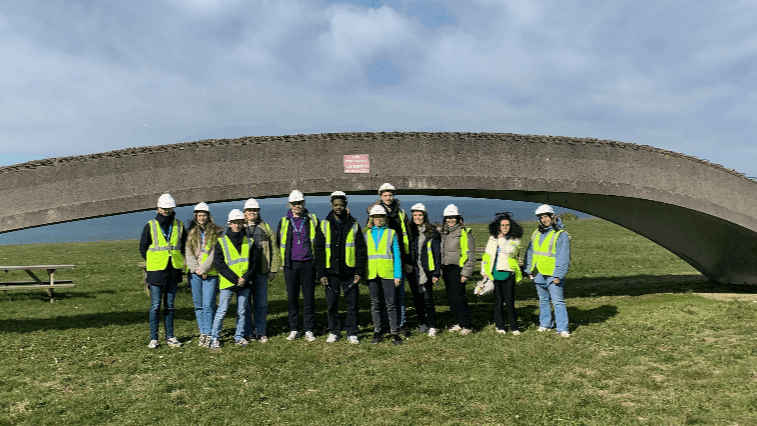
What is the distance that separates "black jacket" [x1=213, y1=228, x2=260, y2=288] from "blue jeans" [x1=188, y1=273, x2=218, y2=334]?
269 millimetres

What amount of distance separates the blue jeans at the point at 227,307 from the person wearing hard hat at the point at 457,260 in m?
2.98

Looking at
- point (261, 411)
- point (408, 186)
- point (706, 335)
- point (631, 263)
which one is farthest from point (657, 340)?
point (631, 263)

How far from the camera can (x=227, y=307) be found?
23.8 feet

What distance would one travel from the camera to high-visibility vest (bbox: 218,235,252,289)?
23.6ft

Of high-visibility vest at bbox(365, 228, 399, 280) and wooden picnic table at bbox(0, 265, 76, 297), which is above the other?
high-visibility vest at bbox(365, 228, 399, 280)

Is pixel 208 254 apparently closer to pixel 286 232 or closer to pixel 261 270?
pixel 261 270

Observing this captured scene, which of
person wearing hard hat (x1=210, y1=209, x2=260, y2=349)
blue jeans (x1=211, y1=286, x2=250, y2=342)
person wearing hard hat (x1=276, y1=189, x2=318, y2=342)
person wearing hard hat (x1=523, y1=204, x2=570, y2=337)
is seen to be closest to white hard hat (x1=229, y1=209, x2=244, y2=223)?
person wearing hard hat (x1=210, y1=209, x2=260, y2=349)

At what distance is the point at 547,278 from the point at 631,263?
1037 cm

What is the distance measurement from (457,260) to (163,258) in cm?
422

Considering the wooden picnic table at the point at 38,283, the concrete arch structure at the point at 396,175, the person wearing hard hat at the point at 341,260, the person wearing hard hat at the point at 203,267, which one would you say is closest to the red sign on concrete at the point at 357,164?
the concrete arch structure at the point at 396,175

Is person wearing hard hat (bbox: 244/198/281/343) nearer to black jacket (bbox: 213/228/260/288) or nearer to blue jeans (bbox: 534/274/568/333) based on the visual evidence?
black jacket (bbox: 213/228/260/288)

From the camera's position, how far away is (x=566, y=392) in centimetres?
532

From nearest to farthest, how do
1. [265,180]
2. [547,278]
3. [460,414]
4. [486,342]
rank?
[460,414] < [486,342] < [547,278] < [265,180]

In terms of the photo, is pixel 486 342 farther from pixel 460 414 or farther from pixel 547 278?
pixel 460 414
